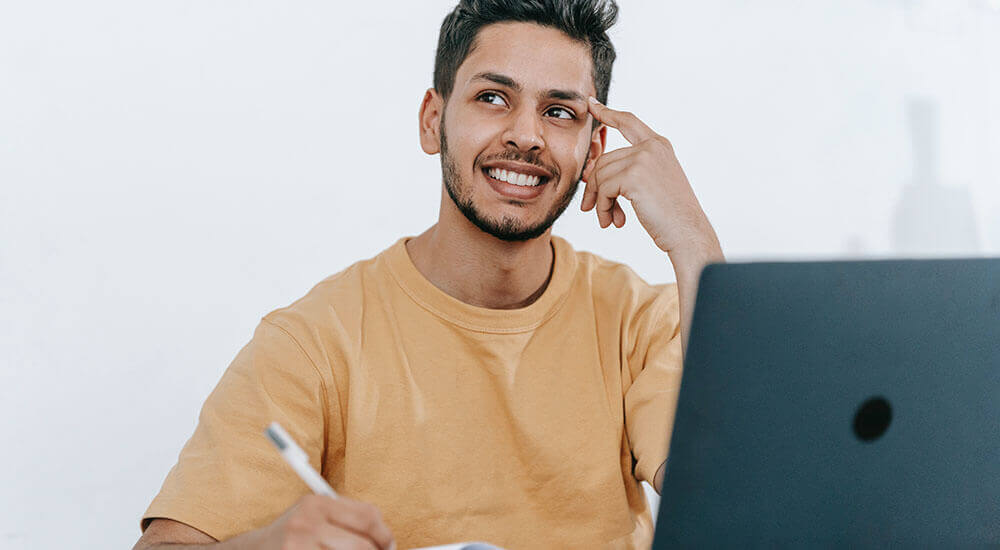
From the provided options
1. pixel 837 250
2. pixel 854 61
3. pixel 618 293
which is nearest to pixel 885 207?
pixel 837 250

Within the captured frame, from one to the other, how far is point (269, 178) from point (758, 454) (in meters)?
1.29

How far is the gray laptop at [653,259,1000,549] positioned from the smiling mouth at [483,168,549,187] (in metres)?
0.76

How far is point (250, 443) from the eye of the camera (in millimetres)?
1134

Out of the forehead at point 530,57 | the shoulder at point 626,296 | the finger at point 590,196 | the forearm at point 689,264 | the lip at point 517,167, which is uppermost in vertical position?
the forehead at point 530,57

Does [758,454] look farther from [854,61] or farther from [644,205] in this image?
[854,61]

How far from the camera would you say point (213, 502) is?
1088mm

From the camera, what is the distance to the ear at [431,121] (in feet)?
5.08

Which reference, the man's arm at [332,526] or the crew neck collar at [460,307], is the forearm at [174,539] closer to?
the man's arm at [332,526]

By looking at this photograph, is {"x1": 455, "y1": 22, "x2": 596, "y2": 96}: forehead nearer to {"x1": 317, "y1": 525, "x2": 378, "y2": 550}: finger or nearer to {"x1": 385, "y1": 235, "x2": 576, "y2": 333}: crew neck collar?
{"x1": 385, "y1": 235, "x2": 576, "y2": 333}: crew neck collar

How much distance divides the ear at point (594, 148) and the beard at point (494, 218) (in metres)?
0.05

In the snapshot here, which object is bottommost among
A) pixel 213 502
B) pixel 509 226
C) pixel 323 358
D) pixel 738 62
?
pixel 213 502

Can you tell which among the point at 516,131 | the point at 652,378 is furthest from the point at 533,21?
the point at 652,378

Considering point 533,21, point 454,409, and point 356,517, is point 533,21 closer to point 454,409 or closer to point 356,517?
point 454,409

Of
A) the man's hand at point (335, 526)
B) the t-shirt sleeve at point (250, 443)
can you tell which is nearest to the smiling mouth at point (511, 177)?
the t-shirt sleeve at point (250, 443)
